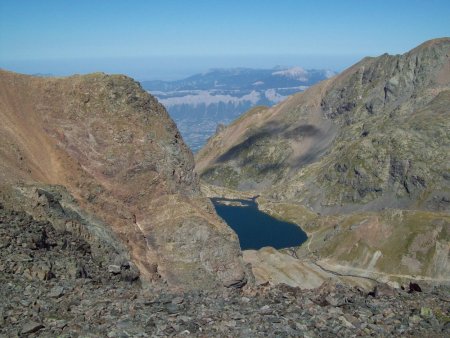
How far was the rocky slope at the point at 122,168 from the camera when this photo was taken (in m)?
83.2

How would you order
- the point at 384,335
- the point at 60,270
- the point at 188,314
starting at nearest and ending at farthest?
1. the point at 384,335
2. the point at 188,314
3. the point at 60,270

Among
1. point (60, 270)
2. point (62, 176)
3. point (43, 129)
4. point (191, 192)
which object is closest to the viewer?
point (60, 270)

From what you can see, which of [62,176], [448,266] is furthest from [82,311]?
[448,266]

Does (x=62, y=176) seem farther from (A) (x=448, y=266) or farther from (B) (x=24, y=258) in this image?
(A) (x=448, y=266)

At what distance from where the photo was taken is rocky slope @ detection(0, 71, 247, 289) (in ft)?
273

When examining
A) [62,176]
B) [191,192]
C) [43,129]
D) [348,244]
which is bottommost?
[348,244]

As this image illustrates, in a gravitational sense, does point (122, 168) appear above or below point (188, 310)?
below

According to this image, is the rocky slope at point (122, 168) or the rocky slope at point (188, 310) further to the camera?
the rocky slope at point (122, 168)

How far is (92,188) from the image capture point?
288 ft

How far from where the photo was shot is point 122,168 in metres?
96.1

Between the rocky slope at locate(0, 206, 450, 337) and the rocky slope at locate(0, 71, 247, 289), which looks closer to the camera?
the rocky slope at locate(0, 206, 450, 337)

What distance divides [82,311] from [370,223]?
180165mm

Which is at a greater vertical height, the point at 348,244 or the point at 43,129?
the point at 43,129

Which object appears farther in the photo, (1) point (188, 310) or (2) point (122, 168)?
(2) point (122, 168)
